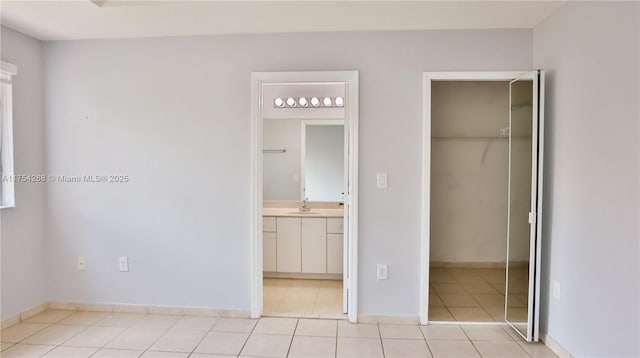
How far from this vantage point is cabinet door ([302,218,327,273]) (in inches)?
150

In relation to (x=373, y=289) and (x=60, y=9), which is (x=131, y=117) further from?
(x=373, y=289)

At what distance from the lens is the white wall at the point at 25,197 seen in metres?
2.72

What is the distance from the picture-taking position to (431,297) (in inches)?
132

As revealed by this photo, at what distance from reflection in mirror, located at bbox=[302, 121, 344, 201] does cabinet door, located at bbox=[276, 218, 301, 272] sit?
521mm

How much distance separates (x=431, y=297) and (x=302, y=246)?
1.45 metres

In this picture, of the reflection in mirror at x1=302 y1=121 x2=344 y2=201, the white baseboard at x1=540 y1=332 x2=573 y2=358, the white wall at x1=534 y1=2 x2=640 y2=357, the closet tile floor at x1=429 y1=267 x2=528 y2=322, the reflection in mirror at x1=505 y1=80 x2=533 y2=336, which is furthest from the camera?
the reflection in mirror at x1=302 y1=121 x2=344 y2=201

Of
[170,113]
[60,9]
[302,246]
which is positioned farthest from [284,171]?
[60,9]

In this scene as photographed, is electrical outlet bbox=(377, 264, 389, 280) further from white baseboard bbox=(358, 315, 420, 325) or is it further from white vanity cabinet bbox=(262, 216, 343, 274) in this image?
white vanity cabinet bbox=(262, 216, 343, 274)

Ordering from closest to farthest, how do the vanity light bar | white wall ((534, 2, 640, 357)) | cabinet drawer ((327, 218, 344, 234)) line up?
white wall ((534, 2, 640, 357)) < cabinet drawer ((327, 218, 344, 234)) < the vanity light bar

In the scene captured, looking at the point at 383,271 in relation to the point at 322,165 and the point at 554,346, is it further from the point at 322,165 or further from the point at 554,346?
the point at 322,165

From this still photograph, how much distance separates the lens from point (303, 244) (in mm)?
3836

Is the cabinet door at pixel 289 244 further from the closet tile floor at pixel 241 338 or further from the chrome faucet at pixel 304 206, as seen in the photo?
the closet tile floor at pixel 241 338

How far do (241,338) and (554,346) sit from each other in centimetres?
224

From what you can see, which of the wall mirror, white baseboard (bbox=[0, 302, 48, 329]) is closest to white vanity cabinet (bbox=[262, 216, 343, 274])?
the wall mirror
